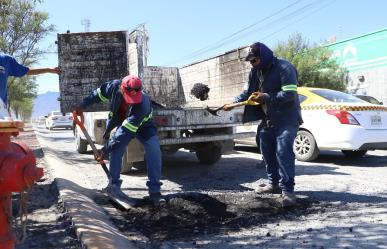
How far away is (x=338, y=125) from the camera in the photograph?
8.34 metres

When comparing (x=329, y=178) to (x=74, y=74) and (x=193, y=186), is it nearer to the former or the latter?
(x=193, y=186)

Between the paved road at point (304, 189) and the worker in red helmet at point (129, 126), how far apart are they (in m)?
0.72

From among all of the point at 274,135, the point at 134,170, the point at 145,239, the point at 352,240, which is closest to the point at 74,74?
the point at 134,170

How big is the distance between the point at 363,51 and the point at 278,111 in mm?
22795

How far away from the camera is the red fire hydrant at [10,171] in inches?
75.7

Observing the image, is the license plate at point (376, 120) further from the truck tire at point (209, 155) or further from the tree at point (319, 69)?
the tree at point (319, 69)

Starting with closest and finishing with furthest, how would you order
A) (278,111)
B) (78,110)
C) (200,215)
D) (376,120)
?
(200,215) < (278,111) < (78,110) < (376,120)

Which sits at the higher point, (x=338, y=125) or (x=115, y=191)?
(x=338, y=125)

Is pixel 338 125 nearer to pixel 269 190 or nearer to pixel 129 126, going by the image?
pixel 269 190

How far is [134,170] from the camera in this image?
8.27 metres

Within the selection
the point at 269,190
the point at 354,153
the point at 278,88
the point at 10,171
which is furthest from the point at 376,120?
the point at 10,171

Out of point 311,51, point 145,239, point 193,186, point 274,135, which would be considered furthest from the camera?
point 311,51

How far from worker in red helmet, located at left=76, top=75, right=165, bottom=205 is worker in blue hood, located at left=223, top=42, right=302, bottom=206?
99 cm

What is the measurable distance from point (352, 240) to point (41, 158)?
7.33 metres
